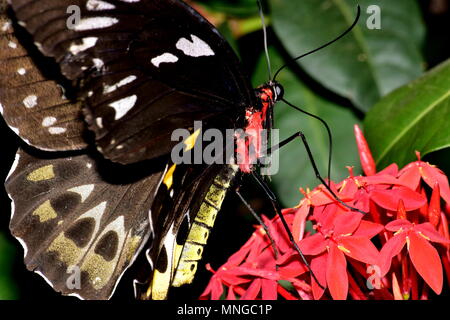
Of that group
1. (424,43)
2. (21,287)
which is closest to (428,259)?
(424,43)

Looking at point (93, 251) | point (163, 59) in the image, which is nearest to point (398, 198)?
point (163, 59)

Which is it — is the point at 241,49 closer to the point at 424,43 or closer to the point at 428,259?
the point at 424,43

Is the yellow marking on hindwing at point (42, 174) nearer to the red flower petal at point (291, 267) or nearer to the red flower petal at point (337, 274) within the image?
the red flower petal at point (291, 267)

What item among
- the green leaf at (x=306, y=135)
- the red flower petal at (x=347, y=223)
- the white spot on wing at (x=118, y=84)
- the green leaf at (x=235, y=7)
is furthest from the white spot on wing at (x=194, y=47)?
the green leaf at (x=235, y=7)

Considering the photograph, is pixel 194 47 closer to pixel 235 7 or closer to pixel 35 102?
pixel 35 102

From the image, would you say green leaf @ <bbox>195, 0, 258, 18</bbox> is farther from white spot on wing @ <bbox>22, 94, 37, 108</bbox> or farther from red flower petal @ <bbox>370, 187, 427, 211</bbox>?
red flower petal @ <bbox>370, 187, 427, 211</bbox>

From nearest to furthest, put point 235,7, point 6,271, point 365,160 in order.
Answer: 1. point 365,160
2. point 6,271
3. point 235,7

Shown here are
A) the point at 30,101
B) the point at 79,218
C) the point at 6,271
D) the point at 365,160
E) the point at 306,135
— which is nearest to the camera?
the point at 365,160
